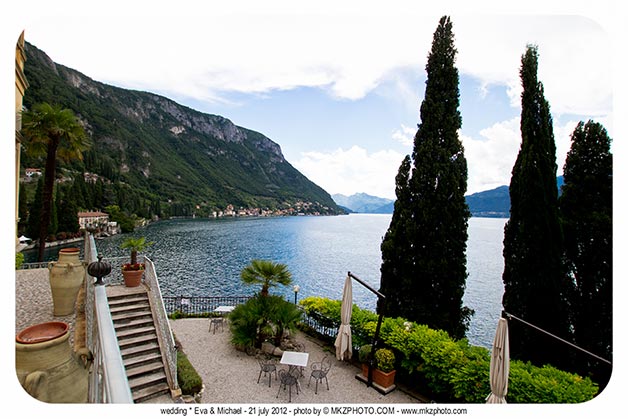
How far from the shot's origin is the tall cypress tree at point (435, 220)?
28.5ft

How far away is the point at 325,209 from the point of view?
162m

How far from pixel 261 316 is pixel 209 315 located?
485 cm

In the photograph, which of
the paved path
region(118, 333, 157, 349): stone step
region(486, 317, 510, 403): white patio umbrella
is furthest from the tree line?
region(118, 333, 157, 349): stone step

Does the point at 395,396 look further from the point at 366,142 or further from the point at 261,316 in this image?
the point at 366,142

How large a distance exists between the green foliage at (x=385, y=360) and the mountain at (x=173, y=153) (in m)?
65.5

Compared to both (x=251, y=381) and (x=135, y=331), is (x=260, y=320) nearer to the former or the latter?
(x=251, y=381)

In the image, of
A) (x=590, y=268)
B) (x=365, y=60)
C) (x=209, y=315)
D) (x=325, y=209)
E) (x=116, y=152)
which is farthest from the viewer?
(x=325, y=209)

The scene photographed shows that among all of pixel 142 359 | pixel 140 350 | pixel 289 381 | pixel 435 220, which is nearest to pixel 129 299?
pixel 140 350

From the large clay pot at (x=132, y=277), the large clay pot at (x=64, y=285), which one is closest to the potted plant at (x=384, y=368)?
the large clay pot at (x=64, y=285)

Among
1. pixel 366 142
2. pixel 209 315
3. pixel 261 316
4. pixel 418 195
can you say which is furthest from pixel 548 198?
pixel 209 315

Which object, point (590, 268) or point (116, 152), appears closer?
point (590, 268)

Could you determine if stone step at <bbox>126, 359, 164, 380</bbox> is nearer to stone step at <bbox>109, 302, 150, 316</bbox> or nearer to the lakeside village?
stone step at <bbox>109, 302, 150, 316</bbox>

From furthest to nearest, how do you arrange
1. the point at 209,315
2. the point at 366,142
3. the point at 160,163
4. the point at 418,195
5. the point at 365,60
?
the point at 160,163
the point at 209,315
the point at 366,142
the point at 418,195
the point at 365,60

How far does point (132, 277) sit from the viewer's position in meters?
8.09
